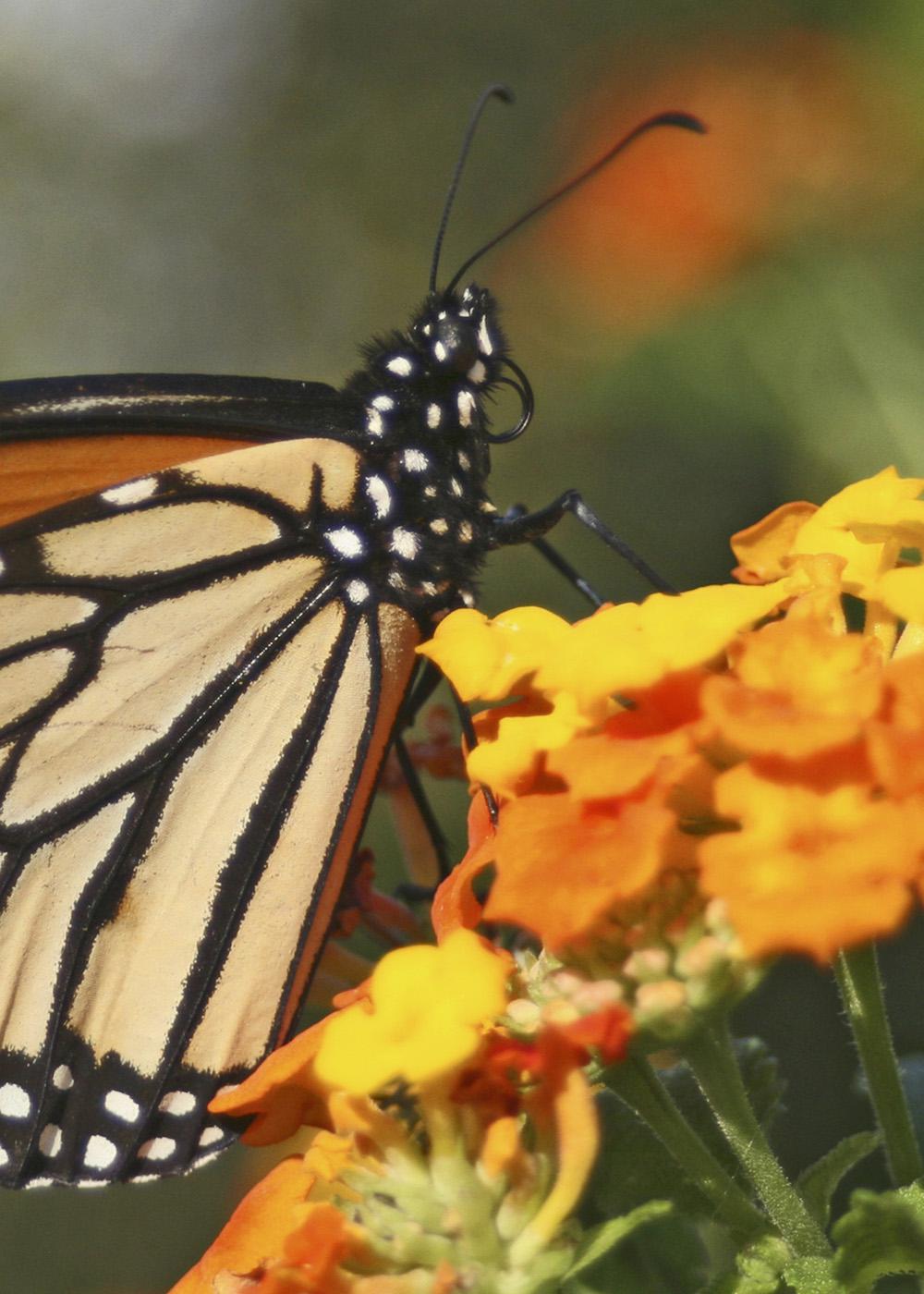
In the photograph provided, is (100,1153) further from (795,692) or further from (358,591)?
(795,692)

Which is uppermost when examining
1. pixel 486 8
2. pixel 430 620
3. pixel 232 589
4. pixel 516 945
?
pixel 486 8

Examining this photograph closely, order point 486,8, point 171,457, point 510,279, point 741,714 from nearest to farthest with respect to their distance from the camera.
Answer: point 741,714, point 171,457, point 510,279, point 486,8

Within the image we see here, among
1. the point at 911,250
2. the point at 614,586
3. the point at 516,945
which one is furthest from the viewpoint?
the point at 614,586

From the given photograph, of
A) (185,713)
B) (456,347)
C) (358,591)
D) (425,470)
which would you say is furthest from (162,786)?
(456,347)

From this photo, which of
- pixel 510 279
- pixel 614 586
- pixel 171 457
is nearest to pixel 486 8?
pixel 510 279

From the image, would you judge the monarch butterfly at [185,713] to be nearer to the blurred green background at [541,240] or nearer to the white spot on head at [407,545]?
the white spot on head at [407,545]

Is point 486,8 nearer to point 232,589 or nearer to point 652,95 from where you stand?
point 652,95

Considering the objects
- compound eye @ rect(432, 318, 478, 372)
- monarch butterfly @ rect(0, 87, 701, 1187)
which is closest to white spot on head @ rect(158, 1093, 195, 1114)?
monarch butterfly @ rect(0, 87, 701, 1187)
